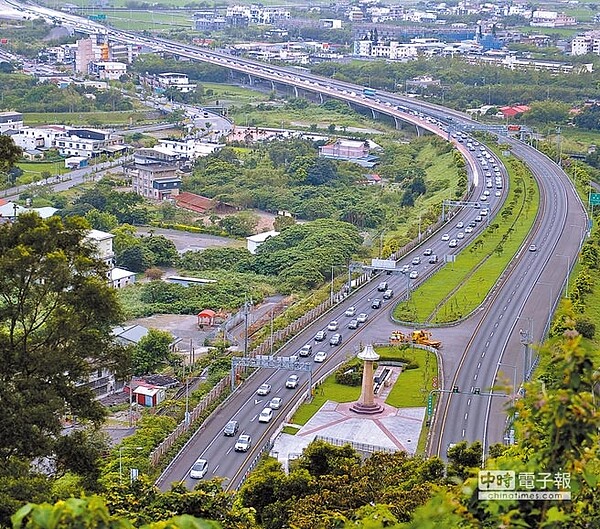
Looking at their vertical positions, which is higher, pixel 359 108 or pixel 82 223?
pixel 82 223

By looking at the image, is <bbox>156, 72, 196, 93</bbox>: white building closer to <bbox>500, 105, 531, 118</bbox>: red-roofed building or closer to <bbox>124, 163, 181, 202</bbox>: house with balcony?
<bbox>500, 105, 531, 118</bbox>: red-roofed building

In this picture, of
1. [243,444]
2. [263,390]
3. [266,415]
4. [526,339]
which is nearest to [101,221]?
[263,390]

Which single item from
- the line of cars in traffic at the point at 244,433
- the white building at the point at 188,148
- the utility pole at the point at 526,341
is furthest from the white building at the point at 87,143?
the line of cars in traffic at the point at 244,433

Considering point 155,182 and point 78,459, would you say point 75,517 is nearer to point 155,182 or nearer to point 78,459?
point 78,459

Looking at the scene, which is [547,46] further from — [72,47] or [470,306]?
[470,306]

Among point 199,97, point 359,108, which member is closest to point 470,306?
point 359,108

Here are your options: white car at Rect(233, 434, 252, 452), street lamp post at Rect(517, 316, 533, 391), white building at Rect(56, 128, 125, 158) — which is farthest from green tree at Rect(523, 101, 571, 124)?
white car at Rect(233, 434, 252, 452)
